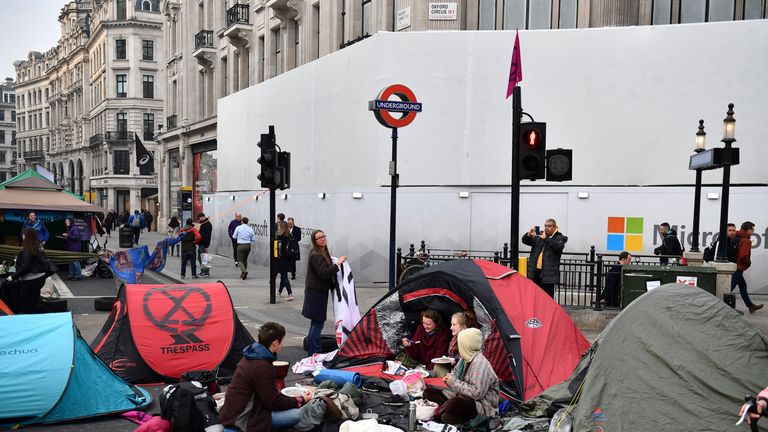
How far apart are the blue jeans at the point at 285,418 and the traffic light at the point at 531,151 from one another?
14.3 ft

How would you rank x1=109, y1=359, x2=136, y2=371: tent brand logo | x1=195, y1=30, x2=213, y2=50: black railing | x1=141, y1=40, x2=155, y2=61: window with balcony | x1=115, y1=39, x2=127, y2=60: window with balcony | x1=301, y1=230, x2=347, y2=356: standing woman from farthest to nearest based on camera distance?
1. x1=141, y1=40, x2=155, y2=61: window with balcony
2. x1=115, y1=39, x2=127, y2=60: window with balcony
3. x1=195, y1=30, x2=213, y2=50: black railing
4. x1=301, y1=230, x2=347, y2=356: standing woman
5. x1=109, y1=359, x2=136, y2=371: tent brand logo

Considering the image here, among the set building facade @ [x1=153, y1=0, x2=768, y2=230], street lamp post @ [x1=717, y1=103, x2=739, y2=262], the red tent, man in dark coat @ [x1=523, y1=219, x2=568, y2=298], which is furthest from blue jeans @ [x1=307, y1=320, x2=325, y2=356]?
building facade @ [x1=153, y1=0, x2=768, y2=230]

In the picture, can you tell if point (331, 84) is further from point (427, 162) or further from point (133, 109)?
point (133, 109)

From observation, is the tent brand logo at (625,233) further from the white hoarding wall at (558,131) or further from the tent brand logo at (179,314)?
the tent brand logo at (179,314)

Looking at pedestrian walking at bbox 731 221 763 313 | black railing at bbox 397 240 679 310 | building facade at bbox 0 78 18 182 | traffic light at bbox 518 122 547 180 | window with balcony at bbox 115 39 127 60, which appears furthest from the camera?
building facade at bbox 0 78 18 182

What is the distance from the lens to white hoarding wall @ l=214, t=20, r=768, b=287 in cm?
1661

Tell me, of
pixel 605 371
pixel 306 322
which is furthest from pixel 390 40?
pixel 605 371

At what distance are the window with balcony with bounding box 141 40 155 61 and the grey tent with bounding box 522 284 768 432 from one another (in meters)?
66.7

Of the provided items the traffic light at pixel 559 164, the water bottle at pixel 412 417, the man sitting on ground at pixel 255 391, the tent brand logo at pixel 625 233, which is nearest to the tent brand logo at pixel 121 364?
the man sitting on ground at pixel 255 391

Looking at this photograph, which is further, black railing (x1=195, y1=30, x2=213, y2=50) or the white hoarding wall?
black railing (x1=195, y1=30, x2=213, y2=50)

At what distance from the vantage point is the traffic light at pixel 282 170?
578 inches

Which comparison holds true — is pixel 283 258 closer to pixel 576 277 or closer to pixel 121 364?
pixel 576 277

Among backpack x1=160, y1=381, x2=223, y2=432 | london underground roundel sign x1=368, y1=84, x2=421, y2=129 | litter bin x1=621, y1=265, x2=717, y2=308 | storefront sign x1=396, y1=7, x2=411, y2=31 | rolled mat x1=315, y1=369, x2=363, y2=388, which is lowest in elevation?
rolled mat x1=315, y1=369, x2=363, y2=388

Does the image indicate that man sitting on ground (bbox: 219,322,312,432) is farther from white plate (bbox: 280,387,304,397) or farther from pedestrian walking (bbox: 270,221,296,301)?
pedestrian walking (bbox: 270,221,296,301)
